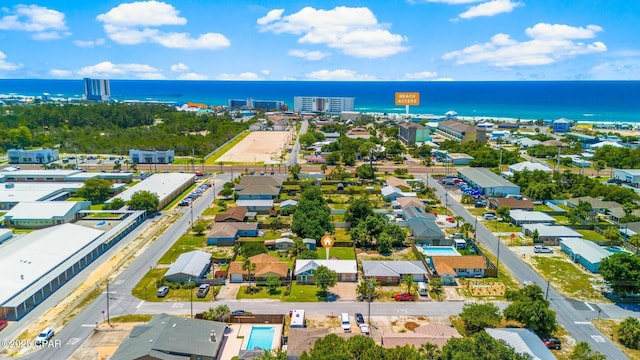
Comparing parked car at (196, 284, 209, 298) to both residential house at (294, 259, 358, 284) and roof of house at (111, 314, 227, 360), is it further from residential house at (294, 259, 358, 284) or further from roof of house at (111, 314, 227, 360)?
residential house at (294, 259, 358, 284)

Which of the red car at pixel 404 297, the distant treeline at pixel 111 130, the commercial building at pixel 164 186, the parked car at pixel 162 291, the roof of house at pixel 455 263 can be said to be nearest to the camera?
the red car at pixel 404 297

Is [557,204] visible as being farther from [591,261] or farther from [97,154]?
[97,154]

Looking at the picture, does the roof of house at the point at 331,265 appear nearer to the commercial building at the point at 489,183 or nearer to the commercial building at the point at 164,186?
the commercial building at the point at 164,186

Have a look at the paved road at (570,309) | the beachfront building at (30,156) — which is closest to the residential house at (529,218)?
the paved road at (570,309)

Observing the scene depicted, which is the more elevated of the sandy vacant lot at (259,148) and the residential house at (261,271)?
the sandy vacant lot at (259,148)

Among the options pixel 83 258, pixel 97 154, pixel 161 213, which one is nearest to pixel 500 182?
pixel 161 213

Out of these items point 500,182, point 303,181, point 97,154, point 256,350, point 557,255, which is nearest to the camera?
point 256,350

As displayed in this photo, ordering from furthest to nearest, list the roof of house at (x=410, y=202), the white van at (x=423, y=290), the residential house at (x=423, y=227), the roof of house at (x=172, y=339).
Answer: the roof of house at (x=410, y=202), the residential house at (x=423, y=227), the white van at (x=423, y=290), the roof of house at (x=172, y=339)
